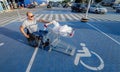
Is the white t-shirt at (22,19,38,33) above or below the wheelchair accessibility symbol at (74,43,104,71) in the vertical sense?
above

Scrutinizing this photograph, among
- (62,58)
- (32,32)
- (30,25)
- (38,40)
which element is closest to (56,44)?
(38,40)

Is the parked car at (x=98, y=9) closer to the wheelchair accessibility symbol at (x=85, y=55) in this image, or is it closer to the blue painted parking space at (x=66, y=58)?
the blue painted parking space at (x=66, y=58)

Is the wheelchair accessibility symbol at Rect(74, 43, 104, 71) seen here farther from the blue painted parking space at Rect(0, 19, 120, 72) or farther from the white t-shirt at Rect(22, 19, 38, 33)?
the white t-shirt at Rect(22, 19, 38, 33)

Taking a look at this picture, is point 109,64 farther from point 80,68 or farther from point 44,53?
point 44,53

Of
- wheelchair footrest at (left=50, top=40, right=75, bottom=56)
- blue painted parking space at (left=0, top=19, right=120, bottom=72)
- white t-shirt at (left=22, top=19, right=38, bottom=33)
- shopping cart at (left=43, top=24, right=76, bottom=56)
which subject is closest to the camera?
blue painted parking space at (left=0, top=19, right=120, bottom=72)

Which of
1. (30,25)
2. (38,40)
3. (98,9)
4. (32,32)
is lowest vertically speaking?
(98,9)

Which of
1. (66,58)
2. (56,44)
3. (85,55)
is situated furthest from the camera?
(56,44)

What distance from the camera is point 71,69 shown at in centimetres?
562

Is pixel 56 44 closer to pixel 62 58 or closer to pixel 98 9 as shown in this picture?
pixel 62 58

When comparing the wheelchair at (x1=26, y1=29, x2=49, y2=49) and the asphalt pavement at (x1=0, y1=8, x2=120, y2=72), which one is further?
the wheelchair at (x1=26, y1=29, x2=49, y2=49)

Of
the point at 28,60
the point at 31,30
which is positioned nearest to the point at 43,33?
the point at 31,30

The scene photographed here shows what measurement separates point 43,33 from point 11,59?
172 cm

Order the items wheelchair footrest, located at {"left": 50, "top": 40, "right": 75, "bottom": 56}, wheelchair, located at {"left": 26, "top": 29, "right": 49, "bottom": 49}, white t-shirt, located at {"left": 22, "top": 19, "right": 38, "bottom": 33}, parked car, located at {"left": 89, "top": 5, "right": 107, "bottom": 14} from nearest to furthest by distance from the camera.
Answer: wheelchair footrest, located at {"left": 50, "top": 40, "right": 75, "bottom": 56} < wheelchair, located at {"left": 26, "top": 29, "right": 49, "bottom": 49} < white t-shirt, located at {"left": 22, "top": 19, "right": 38, "bottom": 33} < parked car, located at {"left": 89, "top": 5, "right": 107, "bottom": 14}

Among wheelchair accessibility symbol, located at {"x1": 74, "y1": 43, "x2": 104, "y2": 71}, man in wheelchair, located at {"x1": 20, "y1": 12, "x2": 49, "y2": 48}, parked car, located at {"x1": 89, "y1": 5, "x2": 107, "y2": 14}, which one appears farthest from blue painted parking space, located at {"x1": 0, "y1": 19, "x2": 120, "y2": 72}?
parked car, located at {"x1": 89, "y1": 5, "x2": 107, "y2": 14}
